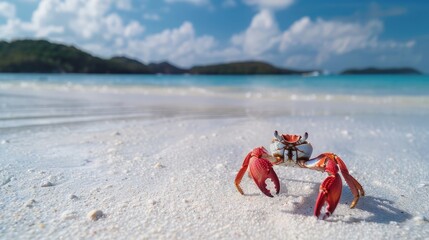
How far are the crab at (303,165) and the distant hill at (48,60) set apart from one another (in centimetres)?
8172

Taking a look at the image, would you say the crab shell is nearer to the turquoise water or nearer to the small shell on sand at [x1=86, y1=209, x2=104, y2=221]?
the small shell on sand at [x1=86, y1=209, x2=104, y2=221]

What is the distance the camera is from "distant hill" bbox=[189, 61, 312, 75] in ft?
327

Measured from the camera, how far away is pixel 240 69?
101 metres

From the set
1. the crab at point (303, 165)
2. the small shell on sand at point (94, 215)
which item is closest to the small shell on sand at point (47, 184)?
the small shell on sand at point (94, 215)

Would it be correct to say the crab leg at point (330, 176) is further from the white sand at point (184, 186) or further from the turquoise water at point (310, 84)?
the turquoise water at point (310, 84)

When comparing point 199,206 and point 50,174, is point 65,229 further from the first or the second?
point 50,174

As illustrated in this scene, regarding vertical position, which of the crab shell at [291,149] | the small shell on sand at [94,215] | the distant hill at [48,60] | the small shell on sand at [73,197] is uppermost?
the distant hill at [48,60]

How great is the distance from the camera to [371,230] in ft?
7.56

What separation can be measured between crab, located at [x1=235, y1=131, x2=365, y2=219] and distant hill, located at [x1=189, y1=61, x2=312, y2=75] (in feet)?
316

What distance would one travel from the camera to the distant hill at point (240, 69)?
99625 mm

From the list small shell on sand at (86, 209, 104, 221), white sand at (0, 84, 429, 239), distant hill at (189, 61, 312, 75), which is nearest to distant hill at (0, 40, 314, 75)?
distant hill at (189, 61, 312, 75)

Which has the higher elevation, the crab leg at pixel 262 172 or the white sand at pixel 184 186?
the crab leg at pixel 262 172

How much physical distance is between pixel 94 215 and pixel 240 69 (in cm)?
10055

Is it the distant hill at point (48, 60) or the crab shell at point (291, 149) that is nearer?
the crab shell at point (291, 149)
